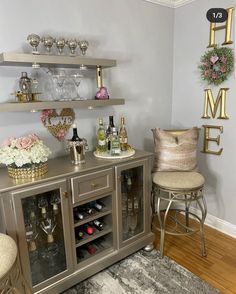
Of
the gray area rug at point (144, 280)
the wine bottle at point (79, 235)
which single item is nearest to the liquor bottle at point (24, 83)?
the wine bottle at point (79, 235)

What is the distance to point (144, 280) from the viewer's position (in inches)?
71.2

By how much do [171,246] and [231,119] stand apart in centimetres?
131

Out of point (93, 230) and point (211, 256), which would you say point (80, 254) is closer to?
point (93, 230)

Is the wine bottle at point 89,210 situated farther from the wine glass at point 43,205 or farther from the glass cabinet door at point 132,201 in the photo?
the wine glass at point 43,205

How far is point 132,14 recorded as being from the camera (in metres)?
2.21

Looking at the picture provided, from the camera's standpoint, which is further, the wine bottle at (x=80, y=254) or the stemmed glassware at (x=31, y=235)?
the wine bottle at (x=80, y=254)

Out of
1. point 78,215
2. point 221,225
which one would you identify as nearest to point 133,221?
point 78,215

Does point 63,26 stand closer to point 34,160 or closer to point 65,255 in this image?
point 34,160

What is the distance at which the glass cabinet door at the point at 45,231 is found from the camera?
4.92 feet

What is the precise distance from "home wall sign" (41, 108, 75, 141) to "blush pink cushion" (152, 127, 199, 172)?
30.4 inches

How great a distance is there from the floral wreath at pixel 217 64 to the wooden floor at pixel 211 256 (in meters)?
1.52

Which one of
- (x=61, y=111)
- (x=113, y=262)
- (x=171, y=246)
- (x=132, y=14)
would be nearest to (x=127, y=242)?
(x=113, y=262)

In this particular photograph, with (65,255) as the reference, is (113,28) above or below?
above

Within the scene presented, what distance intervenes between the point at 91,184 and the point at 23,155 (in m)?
0.50
